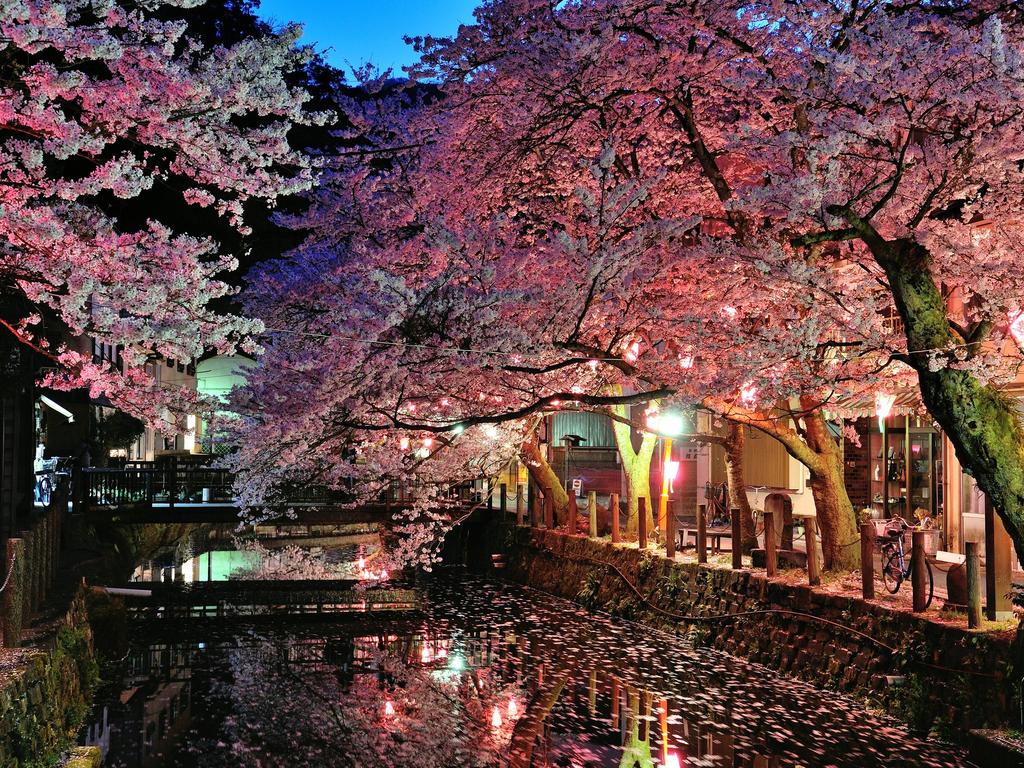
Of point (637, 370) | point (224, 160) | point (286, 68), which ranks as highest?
point (286, 68)

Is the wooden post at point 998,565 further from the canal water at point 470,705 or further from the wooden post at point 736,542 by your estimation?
the wooden post at point 736,542

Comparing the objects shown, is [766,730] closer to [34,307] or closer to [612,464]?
[34,307]

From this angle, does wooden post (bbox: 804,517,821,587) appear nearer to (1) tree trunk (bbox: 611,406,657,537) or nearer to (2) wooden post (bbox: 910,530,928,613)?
(2) wooden post (bbox: 910,530,928,613)

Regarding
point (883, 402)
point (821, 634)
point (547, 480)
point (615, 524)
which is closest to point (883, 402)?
point (883, 402)

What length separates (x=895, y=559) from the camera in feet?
48.1

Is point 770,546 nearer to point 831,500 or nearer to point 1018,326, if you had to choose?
point 831,500

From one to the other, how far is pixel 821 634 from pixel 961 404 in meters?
6.31

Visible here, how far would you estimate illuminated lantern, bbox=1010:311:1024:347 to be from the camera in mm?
10227

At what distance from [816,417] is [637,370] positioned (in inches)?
162

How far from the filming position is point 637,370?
532 inches

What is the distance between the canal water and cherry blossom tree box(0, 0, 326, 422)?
637cm

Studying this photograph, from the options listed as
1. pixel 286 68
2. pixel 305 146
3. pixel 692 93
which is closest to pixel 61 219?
pixel 286 68

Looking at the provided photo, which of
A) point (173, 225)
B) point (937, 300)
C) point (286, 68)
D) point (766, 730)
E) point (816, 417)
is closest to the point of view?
point (286, 68)

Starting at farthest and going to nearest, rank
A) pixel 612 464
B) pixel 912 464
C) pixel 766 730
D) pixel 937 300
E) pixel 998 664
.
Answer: pixel 612 464, pixel 912 464, pixel 766 730, pixel 998 664, pixel 937 300
